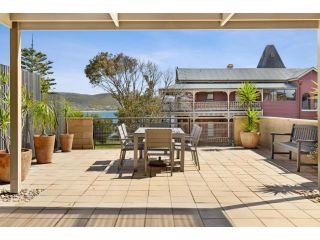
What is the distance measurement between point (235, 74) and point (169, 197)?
2121 cm

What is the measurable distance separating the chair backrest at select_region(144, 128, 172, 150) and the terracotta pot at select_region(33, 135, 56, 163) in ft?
8.25

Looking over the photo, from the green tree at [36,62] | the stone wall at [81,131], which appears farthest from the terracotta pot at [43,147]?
the green tree at [36,62]

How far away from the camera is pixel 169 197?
4648mm

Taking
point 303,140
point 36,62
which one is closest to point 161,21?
point 303,140

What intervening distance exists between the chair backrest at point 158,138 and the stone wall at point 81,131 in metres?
4.32

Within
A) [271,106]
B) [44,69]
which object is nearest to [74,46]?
[44,69]

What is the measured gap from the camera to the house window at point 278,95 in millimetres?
23803

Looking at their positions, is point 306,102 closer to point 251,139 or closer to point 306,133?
point 251,139

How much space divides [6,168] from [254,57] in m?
32.6

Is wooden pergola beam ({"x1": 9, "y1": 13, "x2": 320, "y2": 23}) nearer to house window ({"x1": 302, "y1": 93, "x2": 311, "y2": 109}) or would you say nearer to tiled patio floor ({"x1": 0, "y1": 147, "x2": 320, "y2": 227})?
tiled patio floor ({"x1": 0, "y1": 147, "x2": 320, "y2": 227})

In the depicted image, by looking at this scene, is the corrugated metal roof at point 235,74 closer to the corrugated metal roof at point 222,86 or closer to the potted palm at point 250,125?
the corrugated metal roof at point 222,86

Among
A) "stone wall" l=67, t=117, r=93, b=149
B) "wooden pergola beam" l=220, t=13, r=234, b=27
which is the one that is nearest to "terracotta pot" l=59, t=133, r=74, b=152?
"stone wall" l=67, t=117, r=93, b=149

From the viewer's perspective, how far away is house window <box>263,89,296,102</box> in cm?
2380
